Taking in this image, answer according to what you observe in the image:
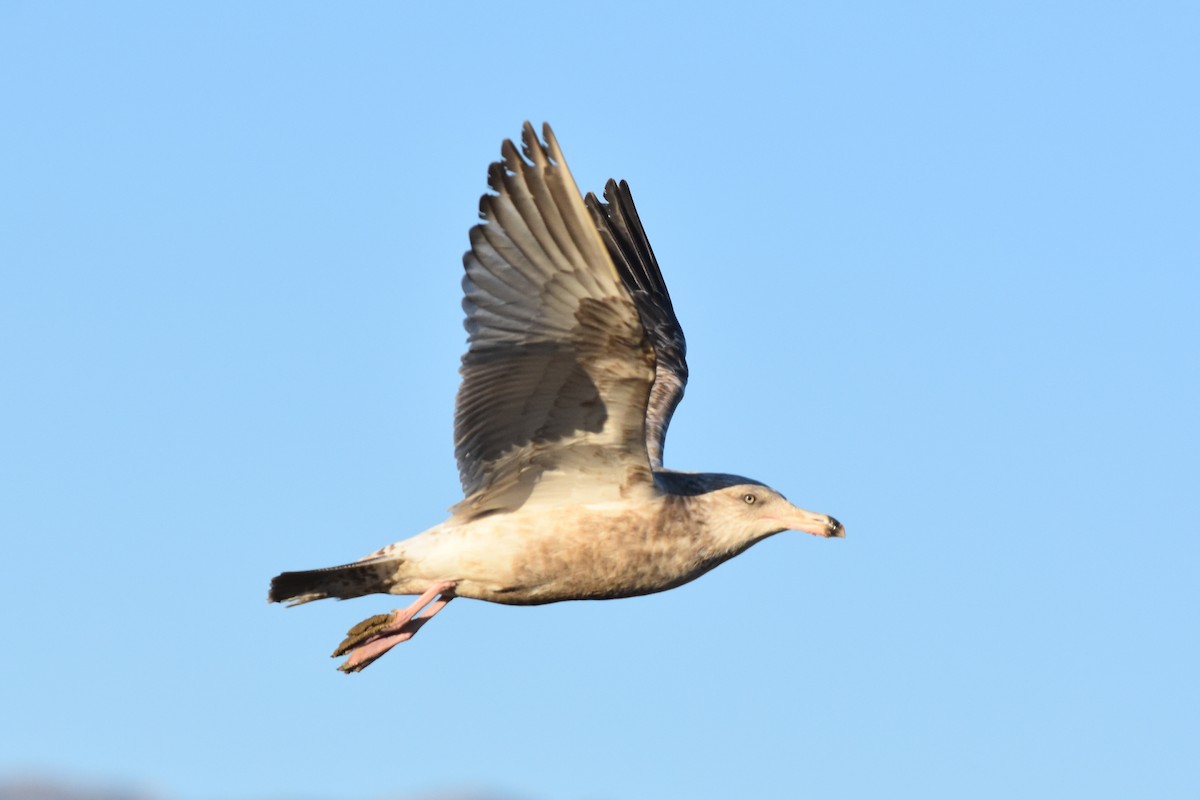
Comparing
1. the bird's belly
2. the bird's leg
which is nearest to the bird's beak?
the bird's belly

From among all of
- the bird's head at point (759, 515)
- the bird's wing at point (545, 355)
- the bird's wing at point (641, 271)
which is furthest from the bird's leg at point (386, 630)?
the bird's wing at point (641, 271)

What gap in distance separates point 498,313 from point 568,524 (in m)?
1.70

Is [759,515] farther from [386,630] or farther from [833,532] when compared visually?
[386,630]

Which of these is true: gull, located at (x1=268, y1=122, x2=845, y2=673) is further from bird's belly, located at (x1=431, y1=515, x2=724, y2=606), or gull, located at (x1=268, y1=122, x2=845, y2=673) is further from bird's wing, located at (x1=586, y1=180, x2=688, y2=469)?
bird's wing, located at (x1=586, y1=180, x2=688, y2=469)

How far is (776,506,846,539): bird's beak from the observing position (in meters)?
15.6

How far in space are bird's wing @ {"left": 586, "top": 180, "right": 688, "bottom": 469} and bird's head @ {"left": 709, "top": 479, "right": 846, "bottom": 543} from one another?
2633 millimetres

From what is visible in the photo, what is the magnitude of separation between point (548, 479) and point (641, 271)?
170 inches

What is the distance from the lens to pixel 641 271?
754 inches

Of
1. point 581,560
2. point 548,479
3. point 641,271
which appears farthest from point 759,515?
point 641,271

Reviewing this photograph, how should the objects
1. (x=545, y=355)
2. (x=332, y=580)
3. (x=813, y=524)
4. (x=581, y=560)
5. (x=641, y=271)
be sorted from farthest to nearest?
(x=641, y=271) < (x=813, y=524) < (x=332, y=580) < (x=581, y=560) < (x=545, y=355)

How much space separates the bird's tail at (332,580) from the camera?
1523 cm

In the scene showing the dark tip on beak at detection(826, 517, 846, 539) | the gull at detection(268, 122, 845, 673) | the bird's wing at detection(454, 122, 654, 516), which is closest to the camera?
the bird's wing at detection(454, 122, 654, 516)

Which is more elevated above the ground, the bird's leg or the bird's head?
the bird's head

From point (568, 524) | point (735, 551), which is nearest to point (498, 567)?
point (568, 524)
